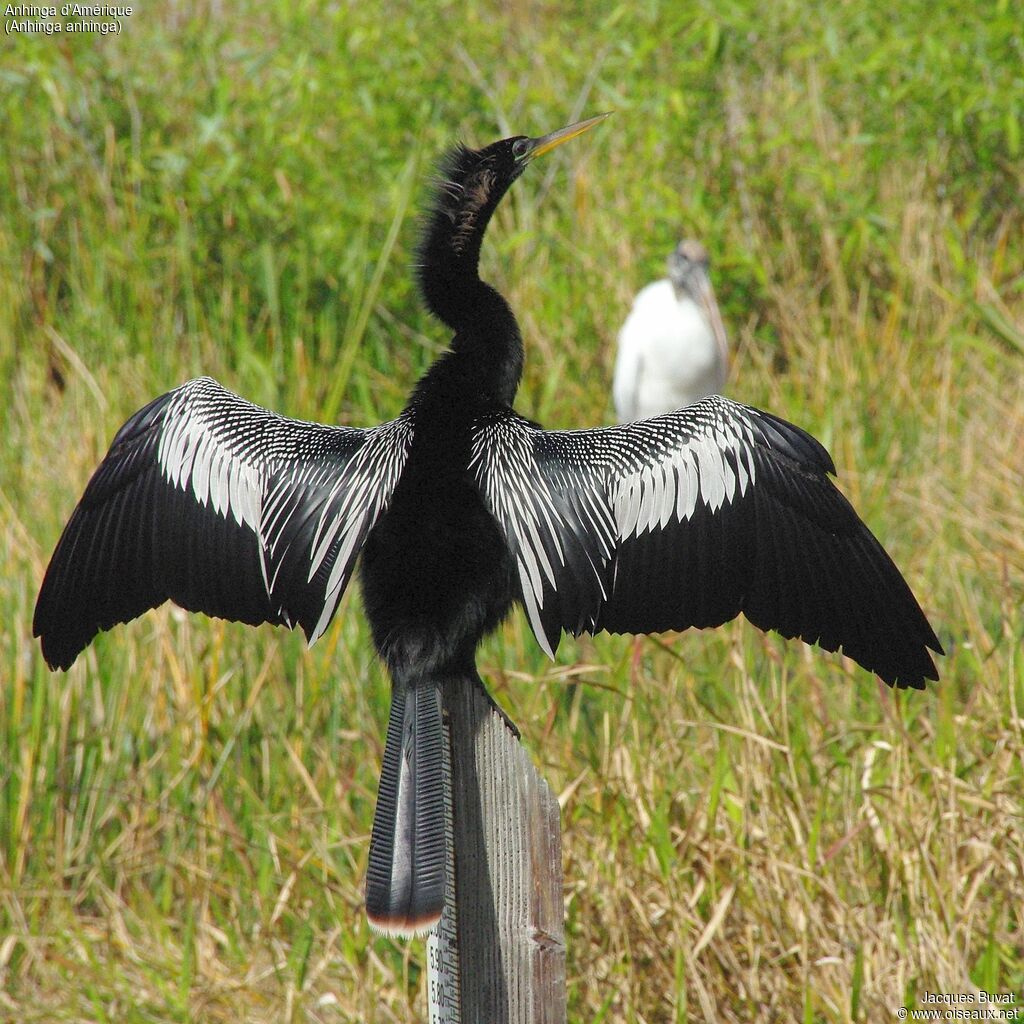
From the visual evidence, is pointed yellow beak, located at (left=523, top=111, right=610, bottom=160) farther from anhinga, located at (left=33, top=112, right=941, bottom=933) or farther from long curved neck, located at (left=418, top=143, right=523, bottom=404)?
anhinga, located at (left=33, top=112, right=941, bottom=933)

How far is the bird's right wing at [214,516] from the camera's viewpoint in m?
2.20

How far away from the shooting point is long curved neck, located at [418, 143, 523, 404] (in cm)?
242

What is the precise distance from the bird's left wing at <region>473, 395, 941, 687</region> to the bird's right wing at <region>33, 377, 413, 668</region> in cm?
25

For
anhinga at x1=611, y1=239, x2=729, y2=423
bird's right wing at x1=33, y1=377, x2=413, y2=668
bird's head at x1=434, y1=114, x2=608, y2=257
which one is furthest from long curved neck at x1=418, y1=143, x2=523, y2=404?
anhinga at x1=611, y1=239, x2=729, y2=423

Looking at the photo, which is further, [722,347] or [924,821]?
[722,347]

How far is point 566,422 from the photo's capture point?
5527 mm

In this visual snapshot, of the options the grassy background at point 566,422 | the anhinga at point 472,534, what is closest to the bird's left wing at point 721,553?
the anhinga at point 472,534

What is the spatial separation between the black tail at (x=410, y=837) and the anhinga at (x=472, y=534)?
0.02 m

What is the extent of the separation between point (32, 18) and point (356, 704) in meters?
3.82

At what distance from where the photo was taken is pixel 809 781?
307 cm

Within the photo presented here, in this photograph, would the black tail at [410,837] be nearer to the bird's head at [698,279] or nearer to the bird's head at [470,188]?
the bird's head at [470,188]

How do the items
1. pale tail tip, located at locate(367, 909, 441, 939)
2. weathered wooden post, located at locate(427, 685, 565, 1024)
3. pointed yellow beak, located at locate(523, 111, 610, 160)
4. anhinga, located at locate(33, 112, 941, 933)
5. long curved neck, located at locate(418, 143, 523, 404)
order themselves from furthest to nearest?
pointed yellow beak, located at locate(523, 111, 610, 160)
long curved neck, located at locate(418, 143, 523, 404)
anhinga, located at locate(33, 112, 941, 933)
weathered wooden post, located at locate(427, 685, 565, 1024)
pale tail tip, located at locate(367, 909, 441, 939)

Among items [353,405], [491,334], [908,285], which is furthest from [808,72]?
[491,334]

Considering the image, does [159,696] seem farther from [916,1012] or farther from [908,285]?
[908,285]
